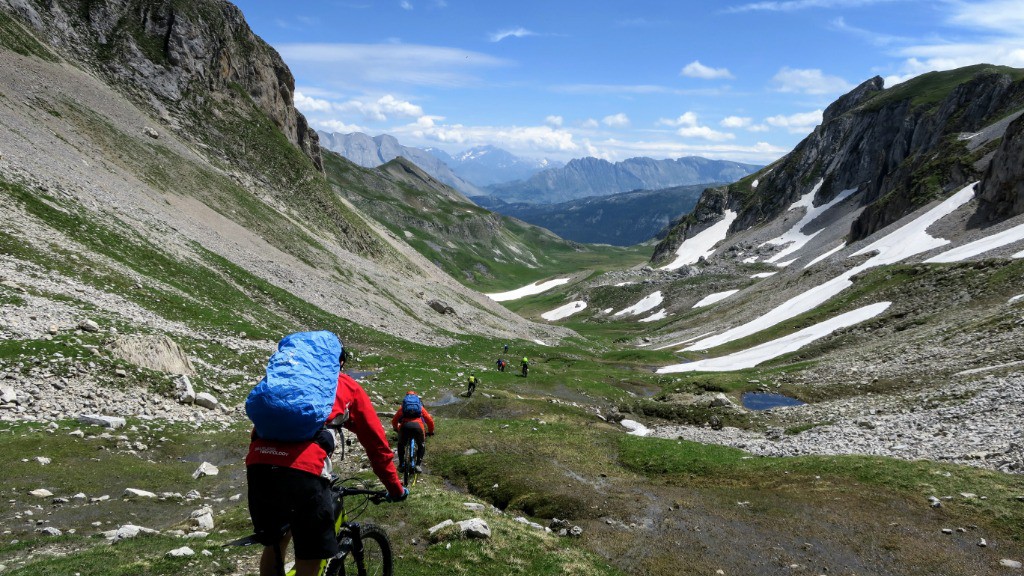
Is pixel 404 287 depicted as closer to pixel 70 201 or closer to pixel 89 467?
pixel 70 201

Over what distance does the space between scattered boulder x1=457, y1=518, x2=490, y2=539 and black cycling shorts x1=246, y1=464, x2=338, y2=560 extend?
6.89 meters

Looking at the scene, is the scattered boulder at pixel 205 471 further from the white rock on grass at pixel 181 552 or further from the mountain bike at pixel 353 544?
the mountain bike at pixel 353 544

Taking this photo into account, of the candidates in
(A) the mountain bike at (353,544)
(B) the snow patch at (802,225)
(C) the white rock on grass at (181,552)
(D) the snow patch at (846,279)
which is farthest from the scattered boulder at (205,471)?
(B) the snow patch at (802,225)

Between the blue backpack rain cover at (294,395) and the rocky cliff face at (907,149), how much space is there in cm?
9732

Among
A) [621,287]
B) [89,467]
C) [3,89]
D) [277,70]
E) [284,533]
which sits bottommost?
[621,287]

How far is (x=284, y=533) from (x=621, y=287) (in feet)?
513

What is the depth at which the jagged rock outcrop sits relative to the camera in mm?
72812

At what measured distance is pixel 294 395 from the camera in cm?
700

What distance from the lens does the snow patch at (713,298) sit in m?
119

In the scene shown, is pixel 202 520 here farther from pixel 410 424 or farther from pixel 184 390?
pixel 184 390

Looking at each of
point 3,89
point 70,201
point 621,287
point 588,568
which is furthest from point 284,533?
point 621,287

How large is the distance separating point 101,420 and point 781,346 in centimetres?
6158

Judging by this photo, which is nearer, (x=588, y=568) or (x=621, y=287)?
(x=588, y=568)

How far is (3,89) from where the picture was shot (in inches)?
2297
